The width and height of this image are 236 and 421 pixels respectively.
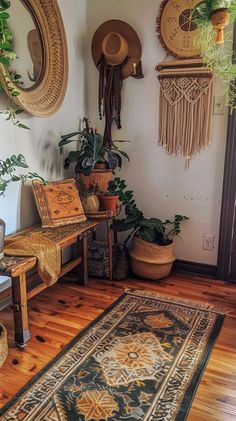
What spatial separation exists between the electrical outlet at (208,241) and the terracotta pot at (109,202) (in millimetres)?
794

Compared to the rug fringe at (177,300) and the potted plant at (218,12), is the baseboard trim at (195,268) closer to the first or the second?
the rug fringe at (177,300)

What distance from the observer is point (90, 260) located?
8.84ft

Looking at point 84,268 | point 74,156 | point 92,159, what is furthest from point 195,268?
point 74,156

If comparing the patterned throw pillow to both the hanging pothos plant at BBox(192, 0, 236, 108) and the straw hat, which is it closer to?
the straw hat

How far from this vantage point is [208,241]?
107 inches

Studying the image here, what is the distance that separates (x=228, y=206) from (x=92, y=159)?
3.55 feet

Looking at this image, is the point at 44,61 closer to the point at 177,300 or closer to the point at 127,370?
the point at 177,300

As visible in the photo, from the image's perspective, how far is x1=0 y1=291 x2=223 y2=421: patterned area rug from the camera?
1.40 m

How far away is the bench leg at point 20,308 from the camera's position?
1.76 m

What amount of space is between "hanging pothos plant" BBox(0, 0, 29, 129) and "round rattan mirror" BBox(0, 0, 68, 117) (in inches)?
2.1

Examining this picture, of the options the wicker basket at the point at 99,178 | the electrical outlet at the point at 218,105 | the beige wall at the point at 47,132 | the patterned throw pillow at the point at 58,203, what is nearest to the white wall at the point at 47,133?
the beige wall at the point at 47,132

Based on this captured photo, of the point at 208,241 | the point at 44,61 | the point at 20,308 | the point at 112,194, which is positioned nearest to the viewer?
the point at 20,308

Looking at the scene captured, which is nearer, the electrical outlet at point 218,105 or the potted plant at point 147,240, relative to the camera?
the electrical outlet at point 218,105

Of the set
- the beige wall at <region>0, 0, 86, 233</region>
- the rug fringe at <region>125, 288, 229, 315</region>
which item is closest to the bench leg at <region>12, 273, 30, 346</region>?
the beige wall at <region>0, 0, 86, 233</region>
